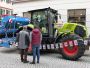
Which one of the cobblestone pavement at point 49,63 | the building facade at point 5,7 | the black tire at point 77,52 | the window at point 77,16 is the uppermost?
the building facade at point 5,7

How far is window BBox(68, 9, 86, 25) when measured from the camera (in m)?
24.2

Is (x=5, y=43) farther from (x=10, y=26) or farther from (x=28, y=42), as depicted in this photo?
(x=28, y=42)

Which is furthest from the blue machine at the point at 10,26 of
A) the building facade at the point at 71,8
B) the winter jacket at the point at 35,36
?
the building facade at the point at 71,8

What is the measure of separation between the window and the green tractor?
683 cm

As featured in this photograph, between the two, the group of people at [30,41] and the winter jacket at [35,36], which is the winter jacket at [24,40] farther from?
the winter jacket at [35,36]

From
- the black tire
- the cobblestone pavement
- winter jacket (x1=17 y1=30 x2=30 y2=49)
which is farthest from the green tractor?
winter jacket (x1=17 y1=30 x2=30 y2=49)

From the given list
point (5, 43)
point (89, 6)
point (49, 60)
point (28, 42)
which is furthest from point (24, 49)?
point (89, 6)

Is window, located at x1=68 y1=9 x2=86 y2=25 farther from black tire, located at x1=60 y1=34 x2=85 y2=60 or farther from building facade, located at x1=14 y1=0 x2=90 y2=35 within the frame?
black tire, located at x1=60 y1=34 x2=85 y2=60

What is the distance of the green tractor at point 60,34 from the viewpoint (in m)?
15.1

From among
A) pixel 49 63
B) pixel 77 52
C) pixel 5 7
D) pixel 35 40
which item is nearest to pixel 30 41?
pixel 35 40

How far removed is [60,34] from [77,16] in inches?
349

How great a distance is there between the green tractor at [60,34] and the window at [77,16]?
22.4ft

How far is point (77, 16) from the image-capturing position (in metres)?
24.5

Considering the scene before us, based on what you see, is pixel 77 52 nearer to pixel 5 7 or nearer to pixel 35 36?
pixel 35 36
